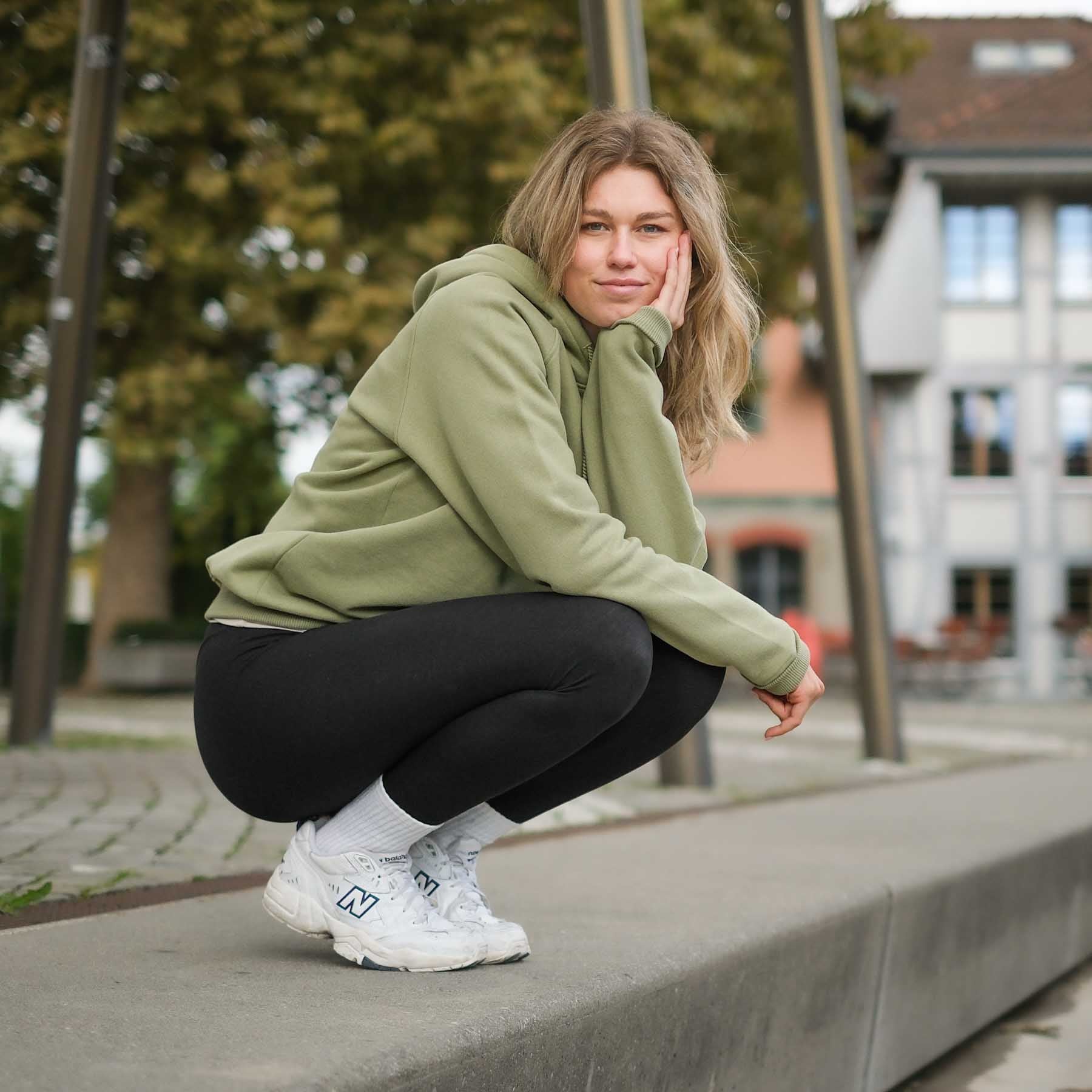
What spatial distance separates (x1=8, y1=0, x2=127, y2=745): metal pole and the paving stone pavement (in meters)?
0.41

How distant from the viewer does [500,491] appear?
88.5 inches

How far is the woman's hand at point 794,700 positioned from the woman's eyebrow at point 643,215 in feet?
2.36

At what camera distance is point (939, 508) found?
2511 cm

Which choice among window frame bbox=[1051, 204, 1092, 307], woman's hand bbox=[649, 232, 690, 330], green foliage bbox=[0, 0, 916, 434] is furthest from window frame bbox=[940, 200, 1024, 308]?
woman's hand bbox=[649, 232, 690, 330]

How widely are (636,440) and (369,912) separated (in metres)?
0.78

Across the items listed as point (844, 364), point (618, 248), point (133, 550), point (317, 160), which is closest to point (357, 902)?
point (618, 248)

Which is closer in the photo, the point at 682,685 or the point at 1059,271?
the point at 682,685

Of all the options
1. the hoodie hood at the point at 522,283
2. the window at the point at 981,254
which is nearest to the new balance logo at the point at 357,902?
the hoodie hood at the point at 522,283

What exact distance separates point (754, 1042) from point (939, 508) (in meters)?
A: 23.3

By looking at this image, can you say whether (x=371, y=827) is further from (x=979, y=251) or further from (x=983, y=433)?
(x=979, y=251)

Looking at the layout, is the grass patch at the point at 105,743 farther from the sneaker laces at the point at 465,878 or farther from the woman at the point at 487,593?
the woman at the point at 487,593

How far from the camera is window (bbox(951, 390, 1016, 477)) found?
25.4 meters

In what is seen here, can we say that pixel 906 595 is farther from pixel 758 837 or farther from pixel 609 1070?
pixel 609 1070

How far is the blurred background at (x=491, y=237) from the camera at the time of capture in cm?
1463
